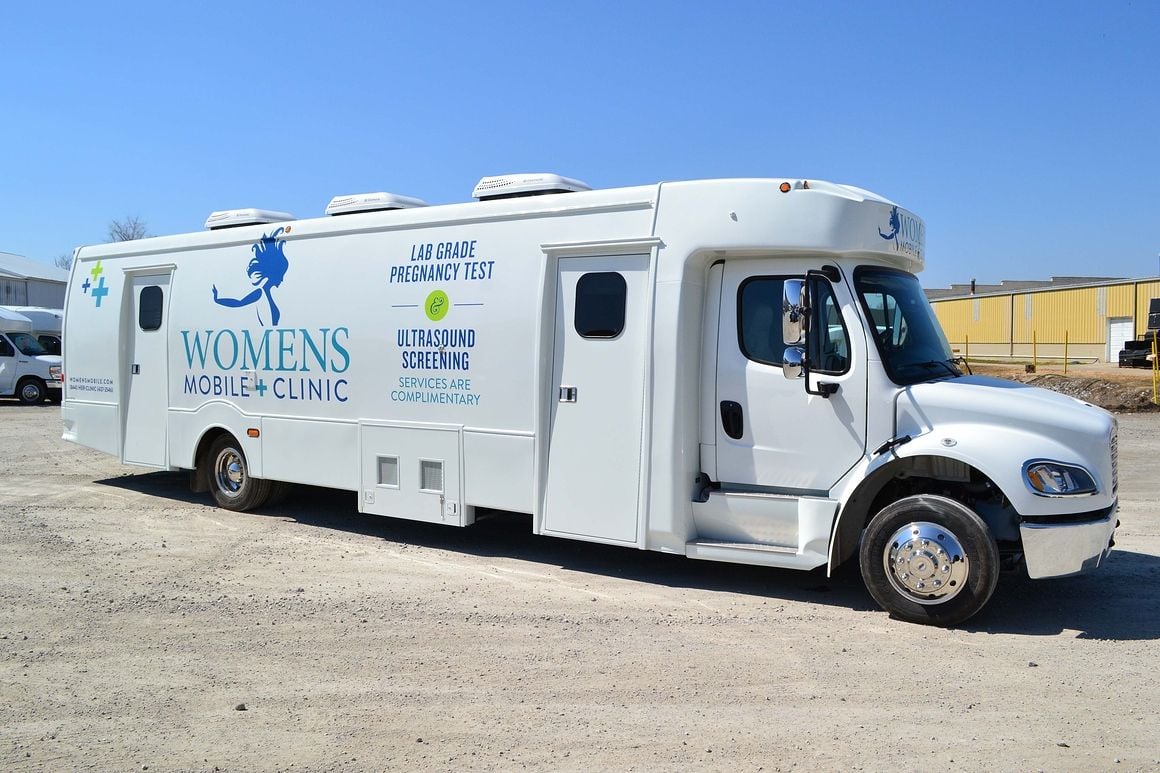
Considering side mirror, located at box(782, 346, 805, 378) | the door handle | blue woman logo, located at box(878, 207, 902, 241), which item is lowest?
the door handle

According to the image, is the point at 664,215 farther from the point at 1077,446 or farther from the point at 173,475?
the point at 173,475

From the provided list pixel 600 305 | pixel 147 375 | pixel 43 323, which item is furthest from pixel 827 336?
pixel 43 323

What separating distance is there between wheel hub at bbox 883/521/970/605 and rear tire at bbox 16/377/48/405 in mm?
25866

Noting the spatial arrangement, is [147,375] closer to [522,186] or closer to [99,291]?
[99,291]

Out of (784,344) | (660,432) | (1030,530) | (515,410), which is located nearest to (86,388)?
(515,410)

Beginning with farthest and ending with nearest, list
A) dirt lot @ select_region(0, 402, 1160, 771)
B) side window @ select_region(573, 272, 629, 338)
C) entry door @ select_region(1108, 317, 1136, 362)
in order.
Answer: entry door @ select_region(1108, 317, 1136, 362) → side window @ select_region(573, 272, 629, 338) → dirt lot @ select_region(0, 402, 1160, 771)

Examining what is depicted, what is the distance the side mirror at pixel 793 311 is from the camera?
6.47 m

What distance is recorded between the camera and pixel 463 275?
827cm

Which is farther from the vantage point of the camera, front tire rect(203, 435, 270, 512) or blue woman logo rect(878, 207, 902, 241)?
front tire rect(203, 435, 270, 512)

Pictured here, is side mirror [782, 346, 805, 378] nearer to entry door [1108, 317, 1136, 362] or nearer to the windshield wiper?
the windshield wiper

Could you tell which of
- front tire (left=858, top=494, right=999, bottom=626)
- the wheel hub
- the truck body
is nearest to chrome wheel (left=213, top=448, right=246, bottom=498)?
front tire (left=858, top=494, right=999, bottom=626)

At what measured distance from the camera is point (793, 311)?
6.47 m

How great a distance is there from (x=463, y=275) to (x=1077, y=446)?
4.91 m

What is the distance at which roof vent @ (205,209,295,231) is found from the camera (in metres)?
10.3
